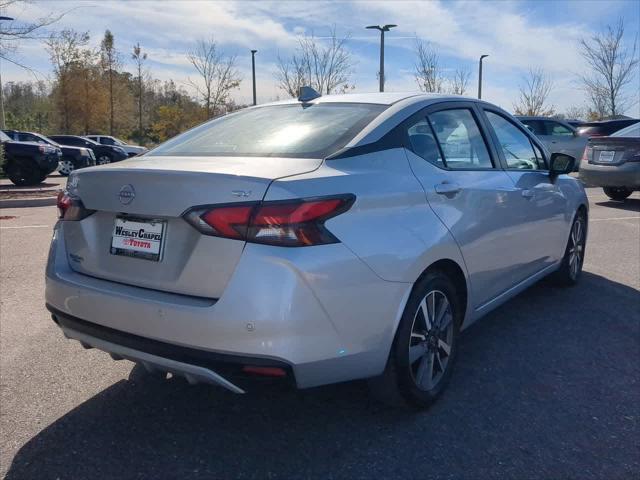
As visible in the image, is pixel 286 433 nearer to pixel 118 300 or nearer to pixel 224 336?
pixel 224 336

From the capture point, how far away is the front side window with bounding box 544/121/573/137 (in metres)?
17.9

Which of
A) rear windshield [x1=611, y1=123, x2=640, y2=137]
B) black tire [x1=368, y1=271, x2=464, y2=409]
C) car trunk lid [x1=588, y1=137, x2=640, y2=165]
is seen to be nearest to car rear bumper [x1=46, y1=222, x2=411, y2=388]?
black tire [x1=368, y1=271, x2=464, y2=409]

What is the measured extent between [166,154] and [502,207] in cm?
202

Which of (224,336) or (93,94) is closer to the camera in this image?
(224,336)

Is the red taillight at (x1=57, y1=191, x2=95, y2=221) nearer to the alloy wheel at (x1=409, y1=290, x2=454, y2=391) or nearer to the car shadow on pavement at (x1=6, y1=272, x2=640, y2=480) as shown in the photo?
the car shadow on pavement at (x1=6, y1=272, x2=640, y2=480)

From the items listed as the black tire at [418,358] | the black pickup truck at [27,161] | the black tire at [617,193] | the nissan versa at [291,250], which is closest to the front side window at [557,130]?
the black tire at [617,193]

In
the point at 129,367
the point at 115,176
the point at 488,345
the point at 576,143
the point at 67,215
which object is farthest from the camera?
the point at 576,143

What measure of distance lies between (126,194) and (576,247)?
413cm

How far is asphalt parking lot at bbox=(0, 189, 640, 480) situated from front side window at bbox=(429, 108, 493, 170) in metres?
1.22

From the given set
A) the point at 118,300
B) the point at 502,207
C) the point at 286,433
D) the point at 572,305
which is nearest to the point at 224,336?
the point at 118,300

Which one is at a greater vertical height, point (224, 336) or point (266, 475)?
point (224, 336)

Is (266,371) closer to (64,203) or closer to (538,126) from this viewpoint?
(64,203)

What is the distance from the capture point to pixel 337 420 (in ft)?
9.66

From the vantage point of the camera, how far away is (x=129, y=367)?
3.55 meters
